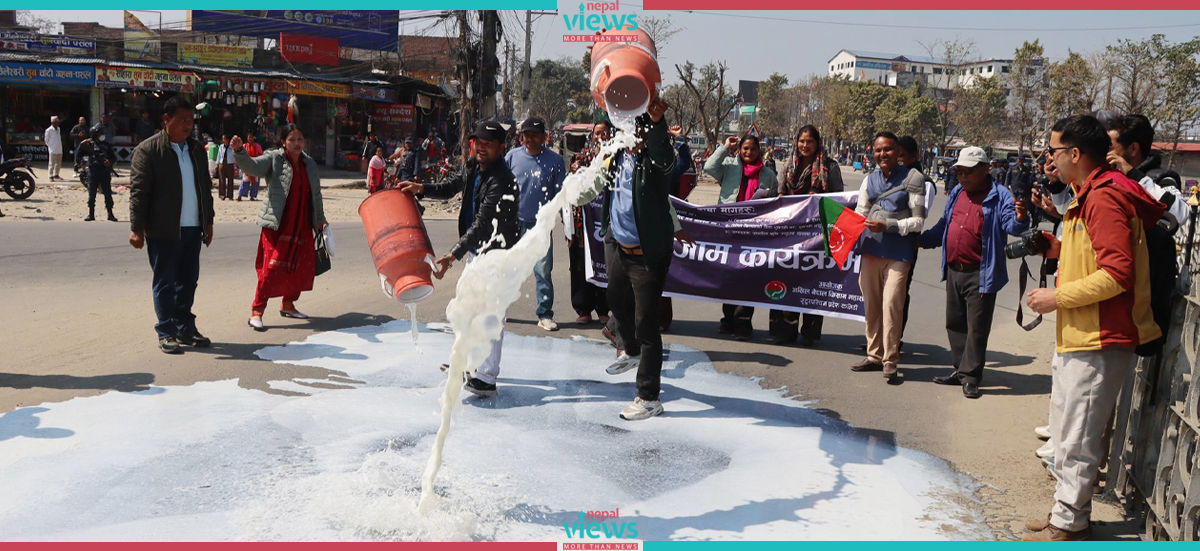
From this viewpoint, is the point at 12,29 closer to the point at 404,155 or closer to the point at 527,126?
the point at 404,155

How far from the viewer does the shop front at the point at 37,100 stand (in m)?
26.9

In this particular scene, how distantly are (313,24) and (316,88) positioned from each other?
12.0 feet

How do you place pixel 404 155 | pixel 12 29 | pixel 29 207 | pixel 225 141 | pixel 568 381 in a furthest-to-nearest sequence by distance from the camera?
pixel 12 29, pixel 404 155, pixel 225 141, pixel 29 207, pixel 568 381

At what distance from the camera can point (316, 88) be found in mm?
30188

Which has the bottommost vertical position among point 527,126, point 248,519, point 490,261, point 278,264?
point 248,519

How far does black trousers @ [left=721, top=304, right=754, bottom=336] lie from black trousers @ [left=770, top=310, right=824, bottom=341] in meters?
0.21

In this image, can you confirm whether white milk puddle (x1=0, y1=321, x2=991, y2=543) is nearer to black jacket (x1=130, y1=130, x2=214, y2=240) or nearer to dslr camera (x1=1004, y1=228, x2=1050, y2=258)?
dslr camera (x1=1004, y1=228, x2=1050, y2=258)

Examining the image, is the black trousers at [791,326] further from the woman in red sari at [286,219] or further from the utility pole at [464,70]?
the utility pole at [464,70]

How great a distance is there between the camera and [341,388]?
5.34 m

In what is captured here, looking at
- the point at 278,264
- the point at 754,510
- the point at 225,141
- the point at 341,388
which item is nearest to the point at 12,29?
the point at 225,141

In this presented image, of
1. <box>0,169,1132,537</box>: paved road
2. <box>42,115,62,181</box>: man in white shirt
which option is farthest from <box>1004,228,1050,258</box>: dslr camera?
<box>42,115,62,181</box>: man in white shirt

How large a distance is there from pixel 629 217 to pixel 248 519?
2514mm

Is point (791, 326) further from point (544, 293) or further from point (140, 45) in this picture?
point (140, 45)

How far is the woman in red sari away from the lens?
679 centimetres
